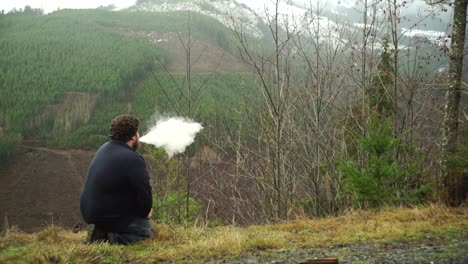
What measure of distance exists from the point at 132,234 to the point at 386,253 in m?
2.88

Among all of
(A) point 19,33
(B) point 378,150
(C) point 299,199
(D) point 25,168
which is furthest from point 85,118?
(B) point 378,150

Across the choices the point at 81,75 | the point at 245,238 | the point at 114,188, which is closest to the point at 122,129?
the point at 114,188

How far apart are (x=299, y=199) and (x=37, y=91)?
5488cm

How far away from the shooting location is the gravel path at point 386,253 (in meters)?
4.25

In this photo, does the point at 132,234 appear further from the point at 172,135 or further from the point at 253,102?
the point at 253,102

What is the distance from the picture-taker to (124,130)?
5387 mm

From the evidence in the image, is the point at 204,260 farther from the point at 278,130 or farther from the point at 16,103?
the point at 16,103

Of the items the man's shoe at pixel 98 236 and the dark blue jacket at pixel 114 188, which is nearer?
the dark blue jacket at pixel 114 188

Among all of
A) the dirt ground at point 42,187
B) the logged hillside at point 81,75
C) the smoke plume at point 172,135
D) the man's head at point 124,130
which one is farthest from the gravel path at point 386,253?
the logged hillside at point 81,75

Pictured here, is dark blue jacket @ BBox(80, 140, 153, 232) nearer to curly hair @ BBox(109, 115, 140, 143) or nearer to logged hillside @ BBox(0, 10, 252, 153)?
curly hair @ BBox(109, 115, 140, 143)

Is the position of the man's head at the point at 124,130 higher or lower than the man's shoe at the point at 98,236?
higher

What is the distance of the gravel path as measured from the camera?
425cm

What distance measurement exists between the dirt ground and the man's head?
2801 cm

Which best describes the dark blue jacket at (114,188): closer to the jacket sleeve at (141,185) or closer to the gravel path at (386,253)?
the jacket sleeve at (141,185)
